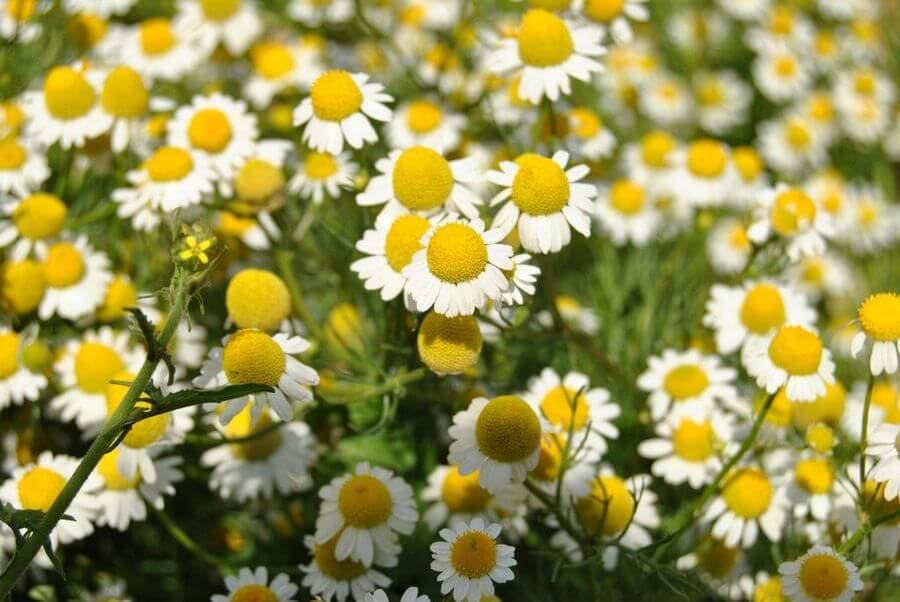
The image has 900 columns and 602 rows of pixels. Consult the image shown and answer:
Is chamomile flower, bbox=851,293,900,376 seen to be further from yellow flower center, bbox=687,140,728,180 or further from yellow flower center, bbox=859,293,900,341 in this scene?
yellow flower center, bbox=687,140,728,180

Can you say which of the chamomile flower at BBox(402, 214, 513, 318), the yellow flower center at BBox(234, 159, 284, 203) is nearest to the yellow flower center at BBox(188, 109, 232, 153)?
the yellow flower center at BBox(234, 159, 284, 203)

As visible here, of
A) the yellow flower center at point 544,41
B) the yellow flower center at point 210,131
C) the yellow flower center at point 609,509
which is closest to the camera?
the yellow flower center at point 609,509

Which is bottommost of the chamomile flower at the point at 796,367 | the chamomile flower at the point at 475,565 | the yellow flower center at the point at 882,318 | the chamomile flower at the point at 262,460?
the chamomile flower at the point at 262,460

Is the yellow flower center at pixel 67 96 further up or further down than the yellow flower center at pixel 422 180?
further down

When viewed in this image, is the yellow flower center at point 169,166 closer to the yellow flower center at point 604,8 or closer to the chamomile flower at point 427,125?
the chamomile flower at point 427,125

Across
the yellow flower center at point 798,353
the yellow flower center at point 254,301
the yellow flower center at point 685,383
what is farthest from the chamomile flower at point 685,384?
the yellow flower center at point 254,301

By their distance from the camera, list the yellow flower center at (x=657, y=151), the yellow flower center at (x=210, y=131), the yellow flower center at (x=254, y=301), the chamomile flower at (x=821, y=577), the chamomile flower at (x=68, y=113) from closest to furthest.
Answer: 1. the chamomile flower at (x=821, y=577)
2. the yellow flower center at (x=254, y=301)
3. the yellow flower center at (x=210, y=131)
4. the chamomile flower at (x=68, y=113)
5. the yellow flower center at (x=657, y=151)
